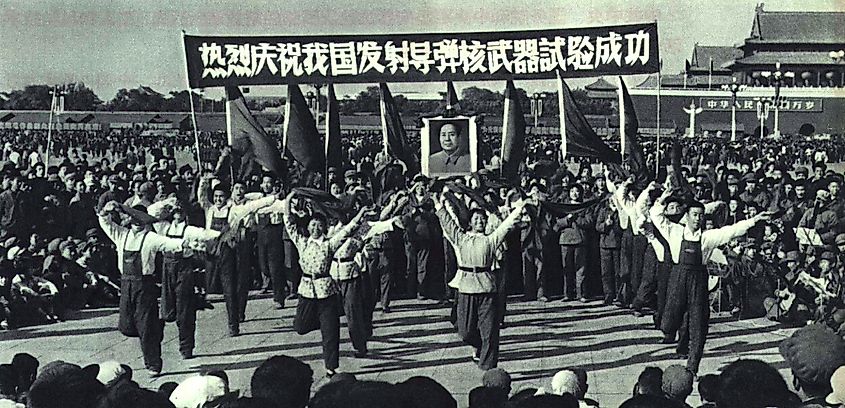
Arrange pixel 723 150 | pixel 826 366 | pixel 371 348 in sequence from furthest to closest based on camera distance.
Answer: pixel 723 150 < pixel 371 348 < pixel 826 366

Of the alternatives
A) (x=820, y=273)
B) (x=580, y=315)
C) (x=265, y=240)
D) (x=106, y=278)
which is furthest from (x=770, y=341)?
(x=106, y=278)

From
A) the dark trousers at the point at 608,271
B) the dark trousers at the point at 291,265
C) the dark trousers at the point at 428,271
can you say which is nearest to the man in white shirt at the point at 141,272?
the dark trousers at the point at 291,265

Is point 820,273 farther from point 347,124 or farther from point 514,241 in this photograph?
point 347,124

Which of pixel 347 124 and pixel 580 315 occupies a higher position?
pixel 347 124

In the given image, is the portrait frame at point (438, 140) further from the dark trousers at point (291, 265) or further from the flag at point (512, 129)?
the dark trousers at point (291, 265)

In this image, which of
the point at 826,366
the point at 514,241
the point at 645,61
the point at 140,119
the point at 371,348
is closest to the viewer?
the point at 826,366

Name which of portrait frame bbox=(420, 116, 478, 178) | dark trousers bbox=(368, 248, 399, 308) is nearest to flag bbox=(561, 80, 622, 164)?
portrait frame bbox=(420, 116, 478, 178)

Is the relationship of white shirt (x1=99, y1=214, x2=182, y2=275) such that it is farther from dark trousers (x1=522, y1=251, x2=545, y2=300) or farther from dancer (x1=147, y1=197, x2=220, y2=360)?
dark trousers (x1=522, y1=251, x2=545, y2=300)

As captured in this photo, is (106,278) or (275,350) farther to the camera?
(106,278)

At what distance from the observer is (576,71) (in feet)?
30.7

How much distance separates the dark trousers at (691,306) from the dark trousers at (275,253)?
4.30m

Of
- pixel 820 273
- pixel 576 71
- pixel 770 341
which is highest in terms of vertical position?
pixel 576 71

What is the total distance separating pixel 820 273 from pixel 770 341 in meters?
0.84

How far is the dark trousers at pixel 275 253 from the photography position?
10.4 m
